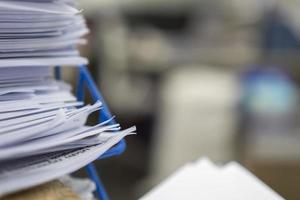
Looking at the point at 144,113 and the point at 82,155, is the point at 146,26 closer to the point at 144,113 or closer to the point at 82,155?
the point at 144,113

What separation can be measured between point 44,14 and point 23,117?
0.13 m

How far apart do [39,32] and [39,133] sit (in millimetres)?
146

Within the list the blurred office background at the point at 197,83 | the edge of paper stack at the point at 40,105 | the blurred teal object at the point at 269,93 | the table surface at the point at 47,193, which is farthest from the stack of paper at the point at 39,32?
the blurred teal object at the point at 269,93

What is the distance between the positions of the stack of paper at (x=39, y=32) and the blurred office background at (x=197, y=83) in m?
1.07

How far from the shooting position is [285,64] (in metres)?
3.29

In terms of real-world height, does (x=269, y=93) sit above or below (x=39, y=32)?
below

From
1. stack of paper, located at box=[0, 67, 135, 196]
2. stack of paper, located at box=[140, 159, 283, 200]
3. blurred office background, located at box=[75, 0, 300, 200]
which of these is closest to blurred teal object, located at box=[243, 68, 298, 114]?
blurred office background, located at box=[75, 0, 300, 200]

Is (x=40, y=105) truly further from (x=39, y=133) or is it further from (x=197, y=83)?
(x=197, y=83)

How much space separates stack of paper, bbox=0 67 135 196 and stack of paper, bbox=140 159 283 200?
0.11 m

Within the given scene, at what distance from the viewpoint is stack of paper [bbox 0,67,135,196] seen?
40cm

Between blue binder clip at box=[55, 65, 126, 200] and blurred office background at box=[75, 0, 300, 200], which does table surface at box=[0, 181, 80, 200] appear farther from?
blurred office background at box=[75, 0, 300, 200]

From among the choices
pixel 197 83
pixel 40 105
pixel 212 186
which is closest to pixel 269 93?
pixel 197 83

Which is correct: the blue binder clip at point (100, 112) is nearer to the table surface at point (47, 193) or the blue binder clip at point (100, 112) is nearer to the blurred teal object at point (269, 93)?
the table surface at point (47, 193)

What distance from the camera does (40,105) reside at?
0.49m
